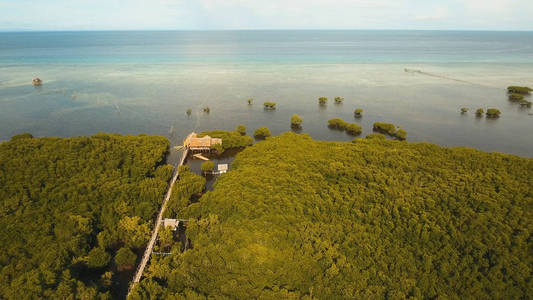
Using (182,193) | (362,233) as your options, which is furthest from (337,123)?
(182,193)

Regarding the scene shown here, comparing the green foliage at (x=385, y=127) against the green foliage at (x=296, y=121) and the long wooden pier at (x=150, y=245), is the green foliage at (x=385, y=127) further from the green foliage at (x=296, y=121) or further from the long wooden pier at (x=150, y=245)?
the long wooden pier at (x=150, y=245)

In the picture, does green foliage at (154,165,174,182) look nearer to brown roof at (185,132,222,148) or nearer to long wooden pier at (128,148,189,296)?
long wooden pier at (128,148,189,296)

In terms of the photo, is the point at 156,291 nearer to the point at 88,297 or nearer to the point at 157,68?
the point at 88,297

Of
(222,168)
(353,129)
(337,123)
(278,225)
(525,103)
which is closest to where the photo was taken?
(278,225)

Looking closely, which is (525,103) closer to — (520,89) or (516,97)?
(516,97)

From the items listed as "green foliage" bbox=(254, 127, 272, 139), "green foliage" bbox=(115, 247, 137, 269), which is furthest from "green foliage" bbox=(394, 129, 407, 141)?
"green foliage" bbox=(115, 247, 137, 269)

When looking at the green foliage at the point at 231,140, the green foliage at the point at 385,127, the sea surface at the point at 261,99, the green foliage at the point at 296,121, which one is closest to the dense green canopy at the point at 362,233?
the green foliage at the point at 231,140
